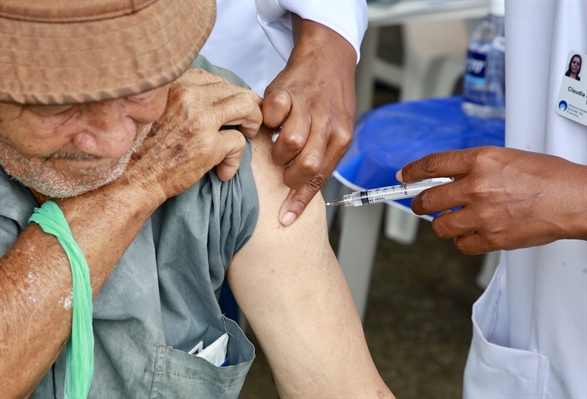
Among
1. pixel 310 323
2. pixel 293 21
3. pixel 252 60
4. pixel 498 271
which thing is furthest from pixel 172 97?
pixel 498 271

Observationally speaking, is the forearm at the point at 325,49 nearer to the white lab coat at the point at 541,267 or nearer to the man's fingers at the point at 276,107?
the man's fingers at the point at 276,107

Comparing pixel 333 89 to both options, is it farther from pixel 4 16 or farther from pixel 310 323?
pixel 4 16

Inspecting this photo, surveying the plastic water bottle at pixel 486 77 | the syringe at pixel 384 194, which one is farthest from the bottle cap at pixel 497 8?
the syringe at pixel 384 194

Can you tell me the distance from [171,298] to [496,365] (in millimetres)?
797

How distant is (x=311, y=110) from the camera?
1.29 m

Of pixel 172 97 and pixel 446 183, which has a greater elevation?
pixel 172 97

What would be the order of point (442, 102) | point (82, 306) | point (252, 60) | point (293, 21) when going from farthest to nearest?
1. point (442, 102)
2. point (252, 60)
3. point (293, 21)
4. point (82, 306)

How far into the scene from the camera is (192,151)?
112 cm

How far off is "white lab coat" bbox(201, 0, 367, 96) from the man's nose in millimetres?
649

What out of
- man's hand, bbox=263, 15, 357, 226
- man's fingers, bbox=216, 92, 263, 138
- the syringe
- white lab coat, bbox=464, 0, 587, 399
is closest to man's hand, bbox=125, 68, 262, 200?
man's fingers, bbox=216, 92, 263, 138

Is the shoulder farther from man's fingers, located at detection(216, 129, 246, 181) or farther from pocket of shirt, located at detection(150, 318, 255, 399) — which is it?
pocket of shirt, located at detection(150, 318, 255, 399)

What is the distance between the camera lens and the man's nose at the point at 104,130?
3.05 feet

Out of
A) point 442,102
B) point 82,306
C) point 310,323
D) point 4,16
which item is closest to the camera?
point 4,16

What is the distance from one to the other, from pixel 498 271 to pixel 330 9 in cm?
73
